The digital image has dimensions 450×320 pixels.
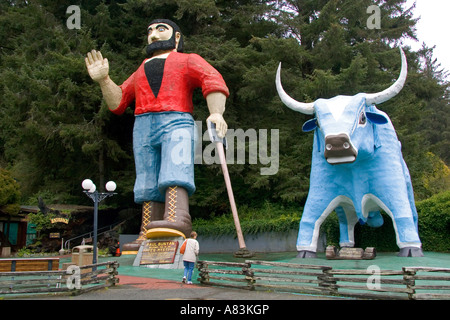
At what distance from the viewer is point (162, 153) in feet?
32.8

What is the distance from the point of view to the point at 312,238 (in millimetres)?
8852

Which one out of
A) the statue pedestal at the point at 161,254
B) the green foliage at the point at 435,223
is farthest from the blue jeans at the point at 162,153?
the green foliage at the point at 435,223

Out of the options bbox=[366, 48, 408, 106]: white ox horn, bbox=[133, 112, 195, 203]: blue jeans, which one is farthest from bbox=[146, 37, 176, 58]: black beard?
bbox=[366, 48, 408, 106]: white ox horn

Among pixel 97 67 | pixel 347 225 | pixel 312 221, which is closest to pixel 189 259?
pixel 312 221

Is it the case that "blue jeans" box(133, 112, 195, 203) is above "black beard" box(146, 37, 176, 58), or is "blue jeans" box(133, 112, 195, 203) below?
below

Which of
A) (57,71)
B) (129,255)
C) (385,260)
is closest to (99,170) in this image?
(57,71)

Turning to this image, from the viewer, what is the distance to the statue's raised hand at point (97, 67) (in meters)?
10.6

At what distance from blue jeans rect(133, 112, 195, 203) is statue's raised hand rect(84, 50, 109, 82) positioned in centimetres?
138

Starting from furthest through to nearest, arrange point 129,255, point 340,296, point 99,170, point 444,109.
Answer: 1. point 444,109
2. point 99,170
3. point 129,255
4. point 340,296

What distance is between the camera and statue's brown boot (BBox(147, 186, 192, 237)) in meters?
9.17

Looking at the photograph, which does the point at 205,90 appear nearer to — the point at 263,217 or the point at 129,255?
the point at 129,255

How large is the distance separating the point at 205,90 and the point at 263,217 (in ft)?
19.8

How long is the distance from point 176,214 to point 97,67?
409cm

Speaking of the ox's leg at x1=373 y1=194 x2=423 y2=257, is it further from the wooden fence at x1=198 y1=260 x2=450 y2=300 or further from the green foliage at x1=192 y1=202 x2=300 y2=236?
the green foliage at x1=192 y1=202 x2=300 y2=236
